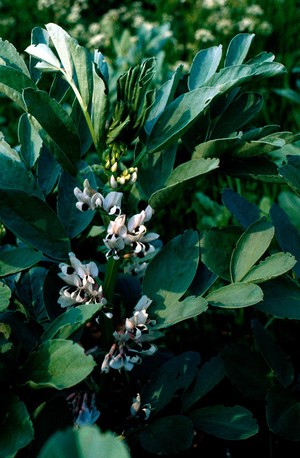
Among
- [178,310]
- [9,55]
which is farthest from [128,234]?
[9,55]

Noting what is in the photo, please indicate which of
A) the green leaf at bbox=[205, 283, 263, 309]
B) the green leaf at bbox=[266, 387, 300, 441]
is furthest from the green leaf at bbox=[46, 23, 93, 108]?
the green leaf at bbox=[266, 387, 300, 441]

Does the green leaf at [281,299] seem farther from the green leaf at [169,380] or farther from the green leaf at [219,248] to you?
the green leaf at [169,380]

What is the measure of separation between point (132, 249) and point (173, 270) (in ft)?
0.26

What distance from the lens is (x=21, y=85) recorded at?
36.5 inches

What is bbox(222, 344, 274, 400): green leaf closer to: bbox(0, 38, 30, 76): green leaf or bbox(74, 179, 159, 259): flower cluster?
bbox(74, 179, 159, 259): flower cluster

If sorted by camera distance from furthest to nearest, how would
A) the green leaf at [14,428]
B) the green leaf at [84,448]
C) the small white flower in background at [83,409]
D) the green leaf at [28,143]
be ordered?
the green leaf at [28,143], the small white flower in background at [83,409], the green leaf at [14,428], the green leaf at [84,448]

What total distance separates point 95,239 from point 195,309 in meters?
0.34

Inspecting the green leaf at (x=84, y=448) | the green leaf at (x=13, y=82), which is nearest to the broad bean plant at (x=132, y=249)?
the green leaf at (x=13, y=82)

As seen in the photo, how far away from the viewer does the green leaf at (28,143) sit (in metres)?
1.08

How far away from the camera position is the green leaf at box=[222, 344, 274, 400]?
→ 3.74 ft

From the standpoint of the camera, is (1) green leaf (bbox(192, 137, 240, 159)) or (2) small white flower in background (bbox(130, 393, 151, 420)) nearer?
(1) green leaf (bbox(192, 137, 240, 159))

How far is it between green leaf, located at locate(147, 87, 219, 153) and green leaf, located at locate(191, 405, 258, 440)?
45 centimetres

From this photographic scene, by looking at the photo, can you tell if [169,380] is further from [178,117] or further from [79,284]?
[178,117]

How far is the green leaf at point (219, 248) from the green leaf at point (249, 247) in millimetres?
19
